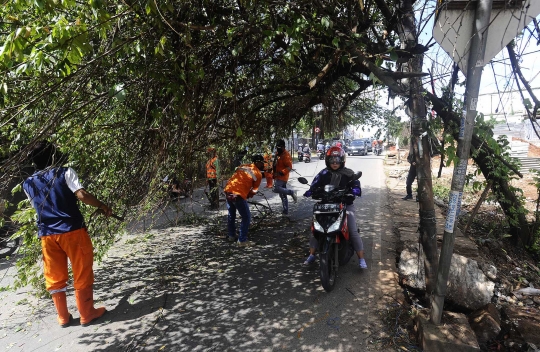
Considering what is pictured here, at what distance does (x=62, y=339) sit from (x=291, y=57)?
3536 millimetres

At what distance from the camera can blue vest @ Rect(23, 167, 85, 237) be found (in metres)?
3.27

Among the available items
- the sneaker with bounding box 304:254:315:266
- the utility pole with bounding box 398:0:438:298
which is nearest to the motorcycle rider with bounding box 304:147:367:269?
the sneaker with bounding box 304:254:315:266

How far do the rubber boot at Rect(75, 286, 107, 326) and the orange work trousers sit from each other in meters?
0.07

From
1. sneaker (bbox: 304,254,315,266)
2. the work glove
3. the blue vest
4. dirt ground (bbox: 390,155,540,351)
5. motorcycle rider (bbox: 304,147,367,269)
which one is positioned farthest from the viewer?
sneaker (bbox: 304,254,315,266)

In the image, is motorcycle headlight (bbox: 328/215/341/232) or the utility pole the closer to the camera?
the utility pole

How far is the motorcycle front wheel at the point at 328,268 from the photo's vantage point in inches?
145

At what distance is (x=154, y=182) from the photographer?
14.0 feet

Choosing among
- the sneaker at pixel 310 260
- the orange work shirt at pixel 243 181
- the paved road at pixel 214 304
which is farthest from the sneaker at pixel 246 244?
the sneaker at pixel 310 260

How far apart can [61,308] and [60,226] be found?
0.88 metres

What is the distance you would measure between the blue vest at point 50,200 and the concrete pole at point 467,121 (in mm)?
3606

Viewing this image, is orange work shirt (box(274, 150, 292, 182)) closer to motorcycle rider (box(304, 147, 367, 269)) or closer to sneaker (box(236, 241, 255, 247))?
sneaker (box(236, 241, 255, 247))

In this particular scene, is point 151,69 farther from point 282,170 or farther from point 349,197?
point 282,170

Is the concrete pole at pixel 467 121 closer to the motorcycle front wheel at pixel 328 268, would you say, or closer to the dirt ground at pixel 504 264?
the dirt ground at pixel 504 264

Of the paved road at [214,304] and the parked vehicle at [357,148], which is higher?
the parked vehicle at [357,148]
